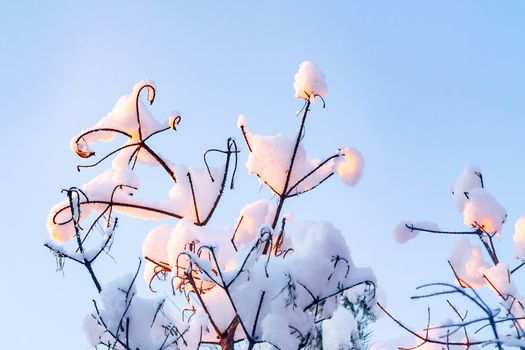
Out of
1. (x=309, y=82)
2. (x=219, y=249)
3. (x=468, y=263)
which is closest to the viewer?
(x=219, y=249)

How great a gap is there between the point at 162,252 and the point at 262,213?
0.39 meters

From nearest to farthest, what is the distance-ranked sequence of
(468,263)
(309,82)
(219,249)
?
(219,249) < (309,82) < (468,263)

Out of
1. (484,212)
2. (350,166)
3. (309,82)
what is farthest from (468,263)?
(309,82)

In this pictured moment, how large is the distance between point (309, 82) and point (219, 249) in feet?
2.44

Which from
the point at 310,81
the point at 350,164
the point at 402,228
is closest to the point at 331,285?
the point at 350,164

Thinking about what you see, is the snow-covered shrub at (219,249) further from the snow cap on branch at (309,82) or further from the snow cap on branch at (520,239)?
the snow cap on branch at (520,239)

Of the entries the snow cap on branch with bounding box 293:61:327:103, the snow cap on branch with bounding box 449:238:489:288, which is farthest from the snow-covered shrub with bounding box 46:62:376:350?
the snow cap on branch with bounding box 449:238:489:288

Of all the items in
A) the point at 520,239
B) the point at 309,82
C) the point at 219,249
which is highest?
the point at 309,82

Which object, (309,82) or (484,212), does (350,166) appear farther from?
(484,212)

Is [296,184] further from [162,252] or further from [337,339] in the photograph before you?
[337,339]

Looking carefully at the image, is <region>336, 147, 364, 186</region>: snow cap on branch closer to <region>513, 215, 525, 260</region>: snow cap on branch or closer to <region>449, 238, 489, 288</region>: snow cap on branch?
<region>449, 238, 489, 288</region>: snow cap on branch

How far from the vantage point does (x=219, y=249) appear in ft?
5.91

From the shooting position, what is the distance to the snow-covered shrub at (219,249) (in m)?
1.51

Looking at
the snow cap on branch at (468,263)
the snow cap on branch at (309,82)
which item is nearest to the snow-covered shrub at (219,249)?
the snow cap on branch at (309,82)
